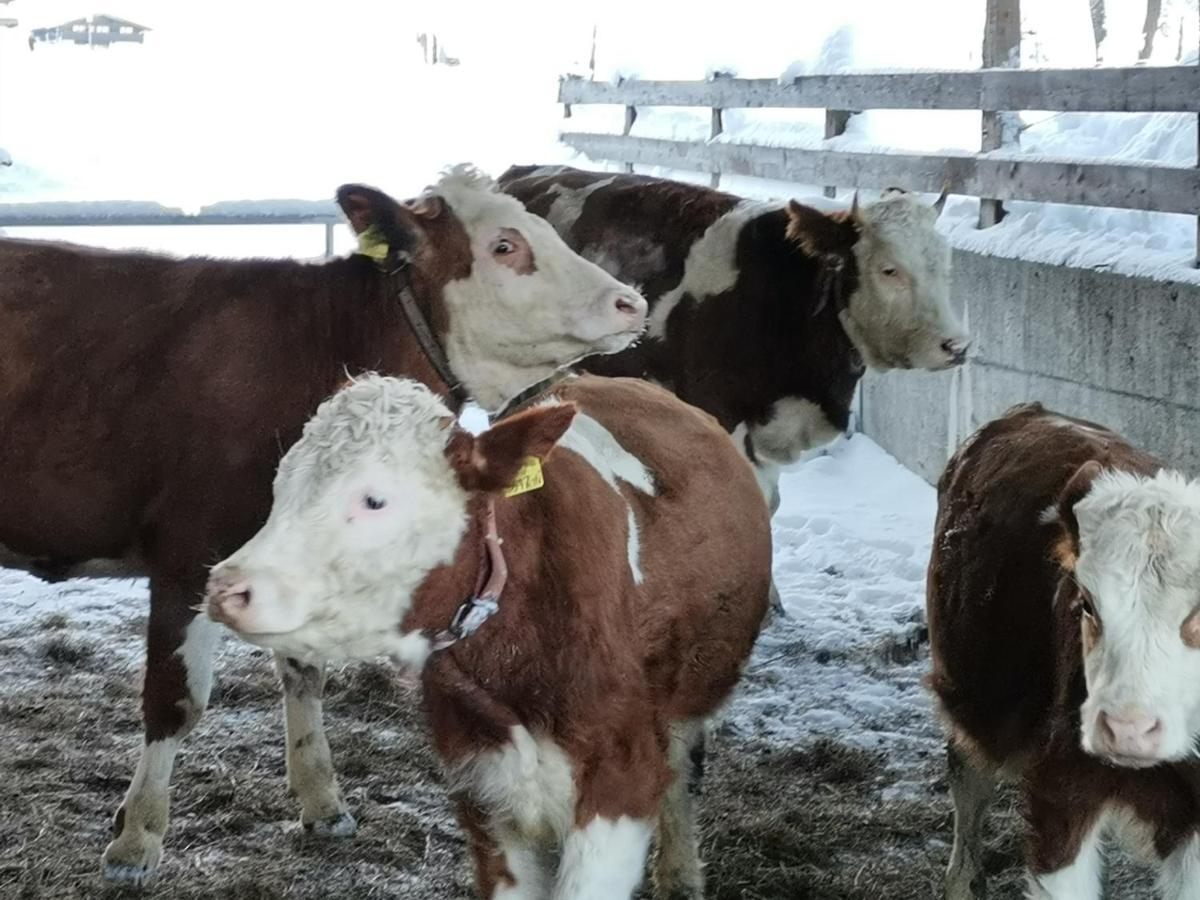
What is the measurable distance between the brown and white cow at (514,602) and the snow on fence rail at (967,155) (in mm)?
3469

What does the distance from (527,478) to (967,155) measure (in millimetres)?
5655

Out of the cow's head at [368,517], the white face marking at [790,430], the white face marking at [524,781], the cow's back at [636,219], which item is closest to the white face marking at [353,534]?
the cow's head at [368,517]

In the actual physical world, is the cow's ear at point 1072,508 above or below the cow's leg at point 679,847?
above

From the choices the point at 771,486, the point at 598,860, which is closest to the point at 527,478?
the point at 598,860

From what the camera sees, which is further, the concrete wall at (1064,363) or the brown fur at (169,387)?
the concrete wall at (1064,363)

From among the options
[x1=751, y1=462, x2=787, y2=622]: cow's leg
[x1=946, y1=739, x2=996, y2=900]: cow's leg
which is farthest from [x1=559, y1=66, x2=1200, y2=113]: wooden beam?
[x1=946, y1=739, x2=996, y2=900]: cow's leg

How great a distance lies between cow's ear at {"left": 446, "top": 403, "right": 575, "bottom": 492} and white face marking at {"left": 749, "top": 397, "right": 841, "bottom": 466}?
12.2ft

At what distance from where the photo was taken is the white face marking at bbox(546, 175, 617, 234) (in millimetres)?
7422

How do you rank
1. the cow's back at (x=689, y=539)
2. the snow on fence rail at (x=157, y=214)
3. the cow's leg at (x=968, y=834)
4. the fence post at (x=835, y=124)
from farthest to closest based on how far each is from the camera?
the fence post at (x=835, y=124)
the snow on fence rail at (x=157, y=214)
the cow's leg at (x=968, y=834)
the cow's back at (x=689, y=539)

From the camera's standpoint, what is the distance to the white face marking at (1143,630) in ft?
9.34

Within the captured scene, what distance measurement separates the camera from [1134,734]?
2.82 m

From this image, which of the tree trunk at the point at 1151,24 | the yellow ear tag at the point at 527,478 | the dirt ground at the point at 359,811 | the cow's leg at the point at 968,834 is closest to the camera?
the yellow ear tag at the point at 527,478

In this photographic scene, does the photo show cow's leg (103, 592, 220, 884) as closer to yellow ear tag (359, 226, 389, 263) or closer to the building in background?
yellow ear tag (359, 226, 389, 263)

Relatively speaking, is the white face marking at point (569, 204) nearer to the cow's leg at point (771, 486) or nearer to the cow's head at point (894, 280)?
the cow's head at point (894, 280)
